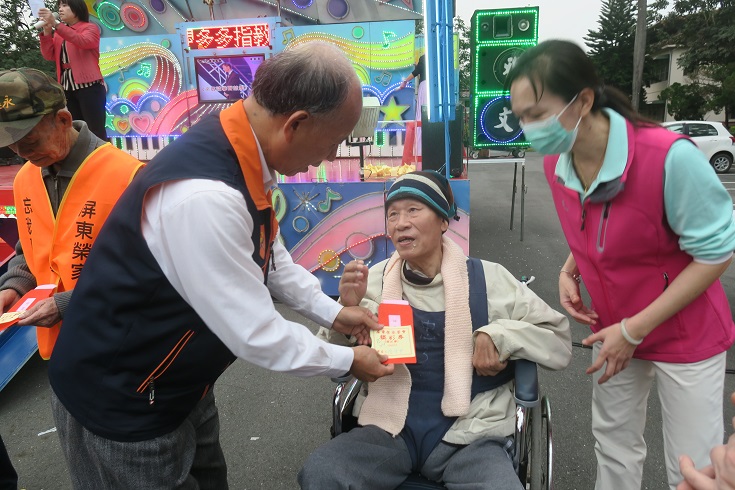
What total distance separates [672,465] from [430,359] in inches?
32.6

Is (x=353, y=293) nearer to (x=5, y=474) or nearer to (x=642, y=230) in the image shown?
(x=642, y=230)

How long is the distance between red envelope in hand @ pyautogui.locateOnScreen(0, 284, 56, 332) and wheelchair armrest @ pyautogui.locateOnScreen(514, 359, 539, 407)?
160 cm

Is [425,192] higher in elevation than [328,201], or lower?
higher

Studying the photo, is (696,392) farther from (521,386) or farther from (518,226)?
Result: (518,226)

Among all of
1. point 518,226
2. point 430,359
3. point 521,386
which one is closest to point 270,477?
point 430,359

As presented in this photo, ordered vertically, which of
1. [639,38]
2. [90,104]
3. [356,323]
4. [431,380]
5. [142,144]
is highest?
[639,38]

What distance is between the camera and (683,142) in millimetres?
1314

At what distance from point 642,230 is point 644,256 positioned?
0.32 ft

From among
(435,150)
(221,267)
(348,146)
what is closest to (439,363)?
(221,267)

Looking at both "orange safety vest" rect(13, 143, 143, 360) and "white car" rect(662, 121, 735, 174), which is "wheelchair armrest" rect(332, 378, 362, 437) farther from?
"white car" rect(662, 121, 735, 174)

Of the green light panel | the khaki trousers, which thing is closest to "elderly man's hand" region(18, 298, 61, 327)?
the khaki trousers

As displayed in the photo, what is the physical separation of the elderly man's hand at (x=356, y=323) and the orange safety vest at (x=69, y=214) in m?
0.85

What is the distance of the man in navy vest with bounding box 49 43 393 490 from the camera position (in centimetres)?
103

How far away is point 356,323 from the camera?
5.55 feet
